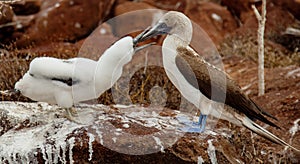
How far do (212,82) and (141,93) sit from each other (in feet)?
7.02

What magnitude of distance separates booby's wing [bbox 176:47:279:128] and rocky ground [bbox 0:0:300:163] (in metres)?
0.31

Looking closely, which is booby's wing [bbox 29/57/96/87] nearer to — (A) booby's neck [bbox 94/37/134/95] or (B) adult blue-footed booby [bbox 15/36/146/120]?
(B) adult blue-footed booby [bbox 15/36/146/120]

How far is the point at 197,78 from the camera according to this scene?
14.4ft

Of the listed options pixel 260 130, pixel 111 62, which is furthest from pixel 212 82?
pixel 111 62

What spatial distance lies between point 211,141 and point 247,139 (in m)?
1.17

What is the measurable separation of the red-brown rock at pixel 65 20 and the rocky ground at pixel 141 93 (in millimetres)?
18

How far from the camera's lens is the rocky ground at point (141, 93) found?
14.5 ft

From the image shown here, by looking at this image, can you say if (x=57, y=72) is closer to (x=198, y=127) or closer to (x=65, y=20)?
(x=198, y=127)

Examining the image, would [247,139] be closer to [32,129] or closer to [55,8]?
[32,129]

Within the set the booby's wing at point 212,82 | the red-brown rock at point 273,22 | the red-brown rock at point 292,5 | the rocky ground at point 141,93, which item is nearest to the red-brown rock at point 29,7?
the rocky ground at point 141,93

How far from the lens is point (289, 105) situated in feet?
20.6

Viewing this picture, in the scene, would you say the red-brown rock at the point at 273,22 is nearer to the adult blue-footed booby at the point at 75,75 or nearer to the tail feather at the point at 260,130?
the tail feather at the point at 260,130

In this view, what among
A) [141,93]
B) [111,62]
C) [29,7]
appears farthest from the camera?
[29,7]

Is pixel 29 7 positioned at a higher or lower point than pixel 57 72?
lower
